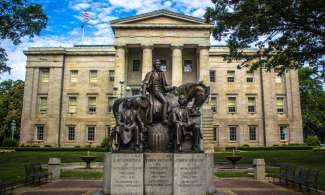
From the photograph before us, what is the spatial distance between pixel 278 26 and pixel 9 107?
57725 mm

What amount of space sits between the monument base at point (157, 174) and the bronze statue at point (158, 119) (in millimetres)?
333

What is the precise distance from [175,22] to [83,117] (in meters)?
22.6

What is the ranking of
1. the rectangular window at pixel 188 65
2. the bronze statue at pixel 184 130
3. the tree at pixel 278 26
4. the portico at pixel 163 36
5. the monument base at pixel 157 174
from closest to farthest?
the monument base at pixel 157 174
the bronze statue at pixel 184 130
the tree at pixel 278 26
the portico at pixel 163 36
the rectangular window at pixel 188 65

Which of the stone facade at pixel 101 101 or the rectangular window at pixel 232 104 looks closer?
the stone facade at pixel 101 101

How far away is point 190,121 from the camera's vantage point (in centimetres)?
1046

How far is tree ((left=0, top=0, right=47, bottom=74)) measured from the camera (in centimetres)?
2117

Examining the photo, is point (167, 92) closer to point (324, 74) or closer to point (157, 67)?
point (157, 67)

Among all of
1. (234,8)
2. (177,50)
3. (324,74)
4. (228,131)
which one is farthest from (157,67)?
(228,131)

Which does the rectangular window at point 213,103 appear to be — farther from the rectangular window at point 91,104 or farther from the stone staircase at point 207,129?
the rectangular window at point 91,104

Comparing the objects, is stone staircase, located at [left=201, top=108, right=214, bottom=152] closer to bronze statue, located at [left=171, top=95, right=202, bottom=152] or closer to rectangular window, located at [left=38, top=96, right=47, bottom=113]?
rectangular window, located at [left=38, top=96, right=47, bottom=113]

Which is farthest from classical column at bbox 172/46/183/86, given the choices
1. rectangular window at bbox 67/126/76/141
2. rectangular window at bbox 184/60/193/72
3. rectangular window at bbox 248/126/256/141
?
rectangular window at bbox 67/126/76/141

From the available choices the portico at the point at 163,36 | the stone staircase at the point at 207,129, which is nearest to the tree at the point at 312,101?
the portico at the point at 163,36

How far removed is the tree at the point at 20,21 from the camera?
21172 millimetres

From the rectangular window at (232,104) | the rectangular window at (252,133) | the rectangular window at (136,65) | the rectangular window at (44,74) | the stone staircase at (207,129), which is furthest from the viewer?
the rectangular window at (44,74)
